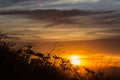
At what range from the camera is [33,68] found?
436 inches

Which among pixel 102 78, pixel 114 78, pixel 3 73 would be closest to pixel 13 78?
pixel 3 73

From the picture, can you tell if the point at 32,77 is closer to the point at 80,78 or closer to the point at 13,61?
the point at 13,61

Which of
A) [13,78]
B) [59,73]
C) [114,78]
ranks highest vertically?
[114,78]

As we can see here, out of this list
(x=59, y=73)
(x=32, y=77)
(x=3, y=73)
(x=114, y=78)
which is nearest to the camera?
(x=3, y=73)

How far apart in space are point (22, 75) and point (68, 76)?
2642mm

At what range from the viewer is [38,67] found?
1126cm

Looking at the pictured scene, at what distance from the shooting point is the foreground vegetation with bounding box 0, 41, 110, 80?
998cm

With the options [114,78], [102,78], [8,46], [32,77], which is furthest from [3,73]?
[114,78]

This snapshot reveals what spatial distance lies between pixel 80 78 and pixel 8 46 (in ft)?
7.87

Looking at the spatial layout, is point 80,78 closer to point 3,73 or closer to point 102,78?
point 102,78

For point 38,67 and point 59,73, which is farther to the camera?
point 59,73

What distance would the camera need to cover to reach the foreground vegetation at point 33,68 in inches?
393

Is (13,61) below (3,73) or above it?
above

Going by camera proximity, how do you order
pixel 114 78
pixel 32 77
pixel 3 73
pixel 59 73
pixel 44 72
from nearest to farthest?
pixel 3 73, pixel 32 77, pixel 44 72, pixel 59 73, pixel 114 78
